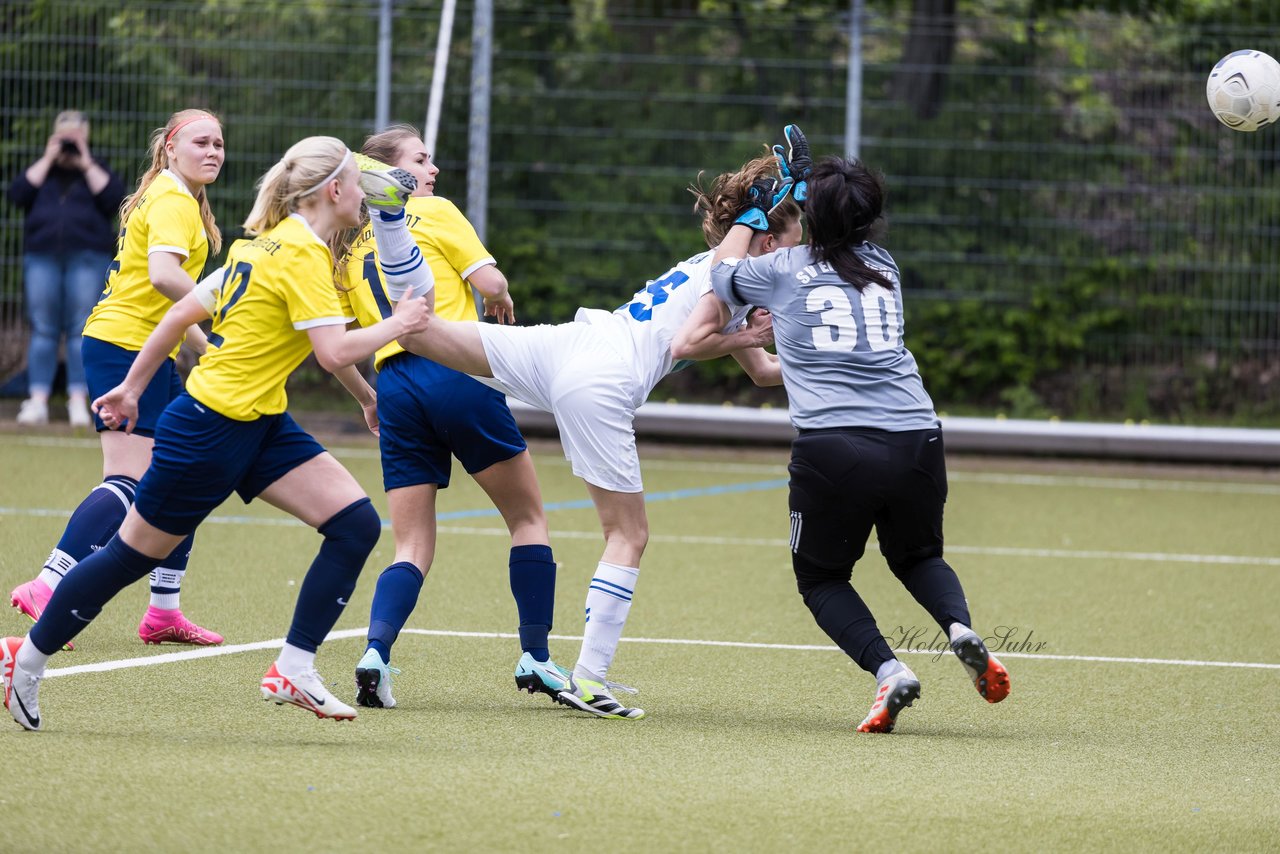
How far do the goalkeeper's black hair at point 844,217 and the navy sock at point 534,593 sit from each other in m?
1.31

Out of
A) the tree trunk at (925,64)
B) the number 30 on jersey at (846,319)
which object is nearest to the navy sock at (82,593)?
the number 30 on jersey at (846,319)

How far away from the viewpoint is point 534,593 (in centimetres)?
557

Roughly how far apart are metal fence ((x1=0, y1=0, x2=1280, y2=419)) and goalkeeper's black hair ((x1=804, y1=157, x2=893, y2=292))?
8.53m

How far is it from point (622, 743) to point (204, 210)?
2723 millimetres

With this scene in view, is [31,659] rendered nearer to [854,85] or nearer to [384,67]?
[384,67]

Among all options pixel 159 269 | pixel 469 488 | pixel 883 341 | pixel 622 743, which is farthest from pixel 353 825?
pixel 469 488

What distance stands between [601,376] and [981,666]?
4.61ft

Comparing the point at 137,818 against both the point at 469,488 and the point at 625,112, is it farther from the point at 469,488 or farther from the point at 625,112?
the point at 625,112

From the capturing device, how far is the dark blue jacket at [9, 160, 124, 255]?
13039mm

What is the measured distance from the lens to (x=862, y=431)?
514 cm

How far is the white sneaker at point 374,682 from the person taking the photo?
204 inches

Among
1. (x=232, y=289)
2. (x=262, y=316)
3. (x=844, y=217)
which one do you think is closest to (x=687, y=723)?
(x=844, y=217)

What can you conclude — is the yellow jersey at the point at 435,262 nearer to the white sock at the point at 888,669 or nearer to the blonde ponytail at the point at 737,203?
the blonde ponytail at the point at 737,203

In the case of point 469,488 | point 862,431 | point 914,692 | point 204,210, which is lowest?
point 469,488
